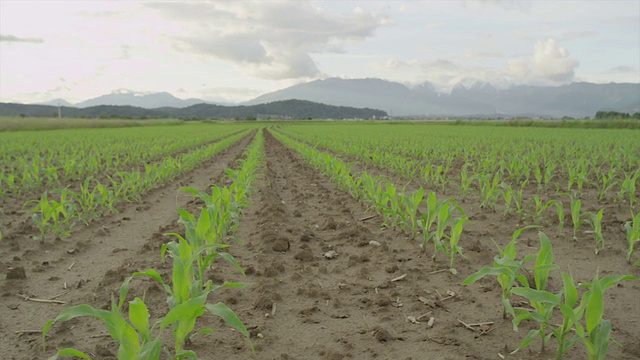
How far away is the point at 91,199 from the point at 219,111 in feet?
488

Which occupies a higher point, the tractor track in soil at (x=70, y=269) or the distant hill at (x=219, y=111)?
the distant hill at (x=219, y=111)

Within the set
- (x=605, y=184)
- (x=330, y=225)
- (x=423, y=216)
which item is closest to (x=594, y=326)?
(x=423, y=216)

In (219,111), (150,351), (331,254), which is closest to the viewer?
(150,351)

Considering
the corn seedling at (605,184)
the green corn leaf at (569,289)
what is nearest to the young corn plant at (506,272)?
the green corn leaf at (569,289)

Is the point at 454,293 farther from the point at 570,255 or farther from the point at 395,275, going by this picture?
the point at 570,255

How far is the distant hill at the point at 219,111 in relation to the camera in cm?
10355

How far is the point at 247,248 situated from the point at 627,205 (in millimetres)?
5689

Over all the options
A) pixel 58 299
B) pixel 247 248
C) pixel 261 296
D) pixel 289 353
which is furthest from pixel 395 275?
pixel 58 299

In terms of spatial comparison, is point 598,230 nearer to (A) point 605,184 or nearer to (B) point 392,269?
(B) point 392,269

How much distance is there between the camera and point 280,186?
27.7 ft

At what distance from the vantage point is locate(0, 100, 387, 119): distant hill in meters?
104

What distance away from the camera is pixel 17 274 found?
11.4 ft

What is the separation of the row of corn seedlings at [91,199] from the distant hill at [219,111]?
101m

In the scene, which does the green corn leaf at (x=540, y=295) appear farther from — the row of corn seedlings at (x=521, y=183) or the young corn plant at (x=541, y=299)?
the row of corn seedlings at (x=521, y=183)
